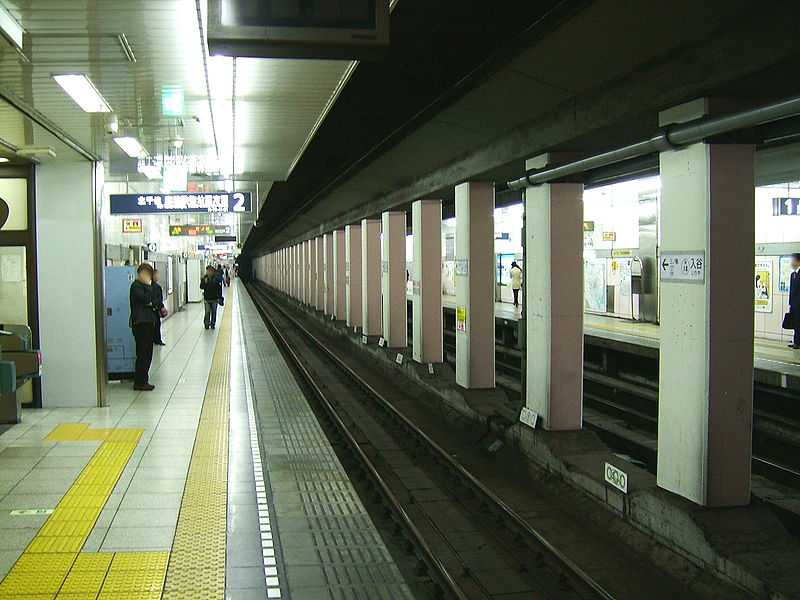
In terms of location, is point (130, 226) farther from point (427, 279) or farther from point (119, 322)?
point (427, 279)

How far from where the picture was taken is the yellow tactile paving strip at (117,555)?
12.2 feet

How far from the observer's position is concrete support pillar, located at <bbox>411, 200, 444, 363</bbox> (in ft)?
35.8

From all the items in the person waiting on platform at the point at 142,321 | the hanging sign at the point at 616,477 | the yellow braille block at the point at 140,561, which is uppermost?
the person waiting on platform at the point at 142,321

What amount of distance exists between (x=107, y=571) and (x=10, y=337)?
4261mm

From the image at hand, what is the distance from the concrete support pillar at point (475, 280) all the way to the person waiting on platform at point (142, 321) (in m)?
4.03

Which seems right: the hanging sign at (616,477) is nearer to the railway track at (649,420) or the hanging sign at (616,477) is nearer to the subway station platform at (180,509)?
the subway station platform at (180,509)

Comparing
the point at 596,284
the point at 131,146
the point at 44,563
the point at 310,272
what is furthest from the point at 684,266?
the point at 310,272

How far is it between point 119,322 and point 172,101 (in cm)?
465

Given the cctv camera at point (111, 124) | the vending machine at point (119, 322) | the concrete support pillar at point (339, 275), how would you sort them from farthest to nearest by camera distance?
the concrete support pillar at point (339, 275) → the vending machine at point (119, 322) → the cctv camera at point (111, 124)

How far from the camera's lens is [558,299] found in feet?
22.1

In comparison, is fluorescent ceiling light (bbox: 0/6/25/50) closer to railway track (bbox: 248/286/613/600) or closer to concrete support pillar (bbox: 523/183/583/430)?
railway track (bbox: 248/286/613/600)

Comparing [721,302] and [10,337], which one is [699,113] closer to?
[721,302]

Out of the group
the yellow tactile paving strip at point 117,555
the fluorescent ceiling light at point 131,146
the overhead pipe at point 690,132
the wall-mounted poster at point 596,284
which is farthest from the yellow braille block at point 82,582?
the wall-mounted poster at point 596,284

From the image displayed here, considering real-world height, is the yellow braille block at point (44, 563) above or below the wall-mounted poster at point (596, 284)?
below
